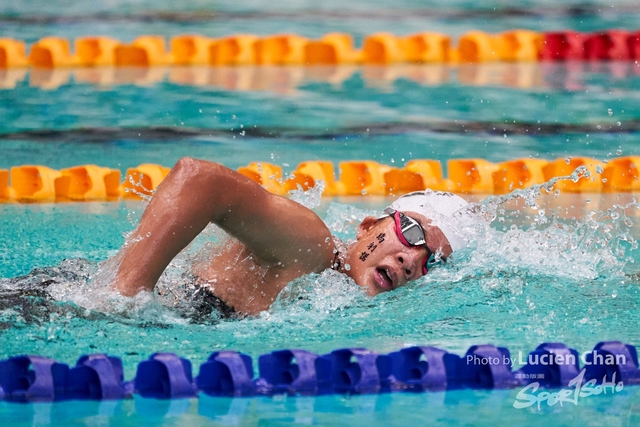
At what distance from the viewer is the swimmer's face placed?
2.80m

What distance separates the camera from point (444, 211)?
3.01m

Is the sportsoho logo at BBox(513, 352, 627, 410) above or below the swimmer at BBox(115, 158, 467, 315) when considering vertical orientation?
below

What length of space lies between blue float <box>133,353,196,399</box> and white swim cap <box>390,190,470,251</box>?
92 cm

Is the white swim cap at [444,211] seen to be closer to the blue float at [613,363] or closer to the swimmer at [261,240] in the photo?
the swimmer at [261,240]

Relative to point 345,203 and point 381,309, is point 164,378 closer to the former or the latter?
point 381,309

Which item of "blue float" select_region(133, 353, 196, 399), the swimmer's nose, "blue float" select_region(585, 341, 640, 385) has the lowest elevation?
"blue float" select_region(585, 341, 640, 385)

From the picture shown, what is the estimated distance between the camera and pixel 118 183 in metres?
4.75

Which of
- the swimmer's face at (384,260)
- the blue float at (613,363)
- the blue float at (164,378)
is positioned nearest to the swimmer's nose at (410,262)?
the swimmer's face at (384,260)

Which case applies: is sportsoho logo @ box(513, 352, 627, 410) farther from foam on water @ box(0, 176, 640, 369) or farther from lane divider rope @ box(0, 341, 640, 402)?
foam on water @ box(0, 176, 640, 369)

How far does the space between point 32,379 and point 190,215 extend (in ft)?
1.99

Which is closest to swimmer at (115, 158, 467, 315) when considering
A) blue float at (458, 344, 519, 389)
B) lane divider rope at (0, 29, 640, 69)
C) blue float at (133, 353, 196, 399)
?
blue float at (133, 353, 196, 399)

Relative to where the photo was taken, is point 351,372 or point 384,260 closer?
point 351,372

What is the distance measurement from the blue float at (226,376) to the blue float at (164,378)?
1.6 inches

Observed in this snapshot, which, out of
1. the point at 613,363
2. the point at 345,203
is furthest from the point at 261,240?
the point at 345,203
